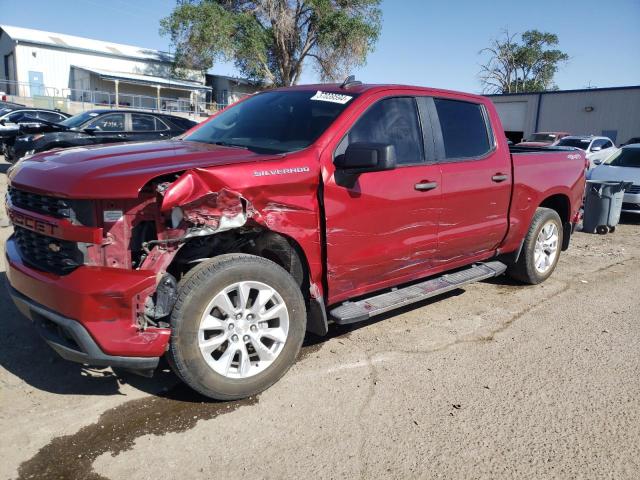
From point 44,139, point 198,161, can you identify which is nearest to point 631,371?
point 198,161

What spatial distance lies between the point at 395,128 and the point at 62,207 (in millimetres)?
2421

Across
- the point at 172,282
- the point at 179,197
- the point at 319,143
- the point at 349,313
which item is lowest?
the point at 349,313

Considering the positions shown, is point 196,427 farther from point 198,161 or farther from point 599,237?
point 599,237

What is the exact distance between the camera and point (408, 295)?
13.5 ft

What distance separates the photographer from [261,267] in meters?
3.11

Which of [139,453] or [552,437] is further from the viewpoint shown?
[552,437]

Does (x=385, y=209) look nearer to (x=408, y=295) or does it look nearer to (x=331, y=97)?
(x=408, y=295)

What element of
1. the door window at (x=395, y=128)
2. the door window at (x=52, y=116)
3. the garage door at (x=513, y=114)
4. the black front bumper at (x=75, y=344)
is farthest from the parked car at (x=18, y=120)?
the garage door at (x=513, y=114)

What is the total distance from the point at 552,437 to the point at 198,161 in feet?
8.50

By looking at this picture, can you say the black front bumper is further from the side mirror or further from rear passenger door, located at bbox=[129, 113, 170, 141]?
rear passenger door, located at bbox=[129, 113, 170, 141]

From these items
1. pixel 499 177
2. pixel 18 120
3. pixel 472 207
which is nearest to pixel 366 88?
pixel 472 207

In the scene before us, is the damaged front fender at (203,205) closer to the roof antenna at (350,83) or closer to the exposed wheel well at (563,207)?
the roof antenna at (350,83)

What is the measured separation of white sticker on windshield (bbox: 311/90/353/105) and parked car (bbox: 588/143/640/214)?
8.92 metres

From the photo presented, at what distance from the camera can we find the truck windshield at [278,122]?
3.65 meters
